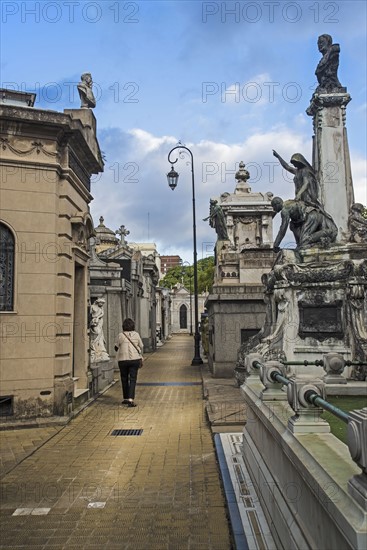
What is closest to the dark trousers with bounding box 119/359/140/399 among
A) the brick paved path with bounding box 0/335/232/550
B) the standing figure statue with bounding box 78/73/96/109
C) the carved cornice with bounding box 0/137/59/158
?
the brick paved path with bounding box 0/335/232/550

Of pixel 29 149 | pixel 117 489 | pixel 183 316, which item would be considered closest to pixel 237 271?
pixel 29 149

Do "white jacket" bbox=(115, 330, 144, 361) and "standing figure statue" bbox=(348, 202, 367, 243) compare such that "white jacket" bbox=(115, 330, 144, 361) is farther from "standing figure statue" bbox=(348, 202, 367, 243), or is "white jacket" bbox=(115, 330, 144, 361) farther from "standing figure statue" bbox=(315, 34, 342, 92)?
"standing figure statue" bbox=(315, 34, 342, 92)

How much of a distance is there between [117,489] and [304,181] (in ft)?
26.8

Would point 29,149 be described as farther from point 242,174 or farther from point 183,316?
point 183,316

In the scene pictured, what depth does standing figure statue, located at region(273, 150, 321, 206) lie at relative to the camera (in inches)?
451

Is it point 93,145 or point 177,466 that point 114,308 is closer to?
point 93,145

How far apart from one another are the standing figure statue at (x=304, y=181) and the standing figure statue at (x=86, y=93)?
5.10 meters

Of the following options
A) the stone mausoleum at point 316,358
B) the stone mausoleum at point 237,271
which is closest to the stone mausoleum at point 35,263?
the stone mausoleum at point 316,358

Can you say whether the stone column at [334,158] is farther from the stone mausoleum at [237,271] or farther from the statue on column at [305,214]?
the stone mausoleum at [237,271]

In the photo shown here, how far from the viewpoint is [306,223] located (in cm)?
1113

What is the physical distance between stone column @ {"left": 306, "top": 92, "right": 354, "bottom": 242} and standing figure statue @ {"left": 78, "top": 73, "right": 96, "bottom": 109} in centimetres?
546

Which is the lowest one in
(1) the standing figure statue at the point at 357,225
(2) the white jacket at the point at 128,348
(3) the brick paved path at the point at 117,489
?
(3) the brick paved path at the point at 117,489

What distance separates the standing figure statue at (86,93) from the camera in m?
12.3

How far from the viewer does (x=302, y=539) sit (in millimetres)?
3271
